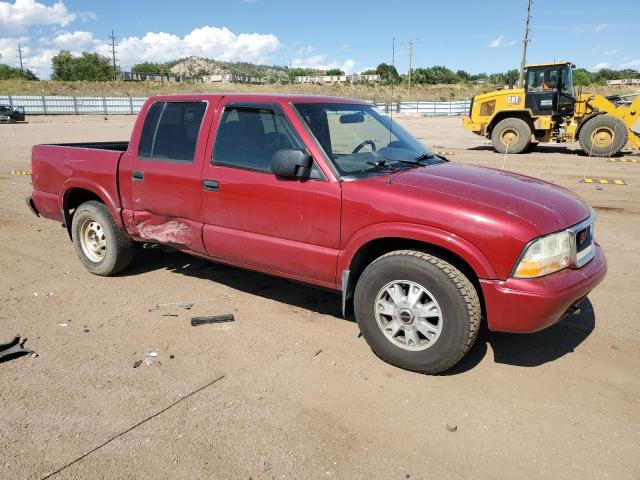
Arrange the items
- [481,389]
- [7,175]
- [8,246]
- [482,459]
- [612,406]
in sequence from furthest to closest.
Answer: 1. [7,175]
2. [8,246]
3. [481,389]
4. [612,406]
5. [482,459]

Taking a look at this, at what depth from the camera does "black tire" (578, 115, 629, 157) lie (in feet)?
51.5

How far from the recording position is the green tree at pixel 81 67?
317 ft

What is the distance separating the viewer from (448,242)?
3.22 metres

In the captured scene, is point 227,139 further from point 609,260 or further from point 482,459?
point 609,260

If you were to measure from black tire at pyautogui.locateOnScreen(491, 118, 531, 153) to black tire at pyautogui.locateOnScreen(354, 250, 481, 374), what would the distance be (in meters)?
15.3

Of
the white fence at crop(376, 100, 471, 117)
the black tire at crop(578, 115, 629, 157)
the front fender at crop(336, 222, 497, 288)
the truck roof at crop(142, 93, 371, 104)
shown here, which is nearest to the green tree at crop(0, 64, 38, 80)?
the white fence at crop(376, 100, 471, 117)

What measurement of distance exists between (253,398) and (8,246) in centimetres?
488

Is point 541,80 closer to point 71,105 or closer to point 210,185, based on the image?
point 210,185

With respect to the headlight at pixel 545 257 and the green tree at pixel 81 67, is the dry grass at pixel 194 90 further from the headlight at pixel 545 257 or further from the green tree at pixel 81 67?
the headlight at pixel 545 257

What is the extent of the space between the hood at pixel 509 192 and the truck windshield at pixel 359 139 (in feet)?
0.92

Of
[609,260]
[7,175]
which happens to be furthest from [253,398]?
[7,175]

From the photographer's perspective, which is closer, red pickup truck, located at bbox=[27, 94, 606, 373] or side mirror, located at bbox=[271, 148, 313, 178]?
red pickup truck, located at bbox=[27, 94, 606, 373]

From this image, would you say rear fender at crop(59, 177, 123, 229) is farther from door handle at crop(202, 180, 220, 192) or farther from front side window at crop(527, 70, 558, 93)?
front side window at crop(527, 70, 558, 93)

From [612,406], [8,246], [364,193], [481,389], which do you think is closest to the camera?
[612,406]
